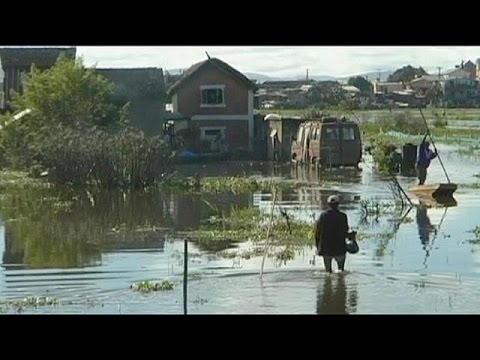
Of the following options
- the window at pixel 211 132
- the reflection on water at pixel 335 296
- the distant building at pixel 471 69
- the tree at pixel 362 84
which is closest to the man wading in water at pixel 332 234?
the reflection on water at pixel 335 296

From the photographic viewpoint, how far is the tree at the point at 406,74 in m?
13.4

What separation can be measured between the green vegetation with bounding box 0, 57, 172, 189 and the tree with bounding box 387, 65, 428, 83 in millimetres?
3495

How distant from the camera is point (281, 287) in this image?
6.15 meters

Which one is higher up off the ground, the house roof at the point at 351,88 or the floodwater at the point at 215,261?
the house roof at the point at 351,88

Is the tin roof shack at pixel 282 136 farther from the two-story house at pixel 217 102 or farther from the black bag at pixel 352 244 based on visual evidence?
the black bag at pixel 352 244

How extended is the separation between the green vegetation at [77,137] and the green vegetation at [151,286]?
593 cm

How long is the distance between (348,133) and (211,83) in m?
2.71

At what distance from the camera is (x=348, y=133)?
1511 centimetres

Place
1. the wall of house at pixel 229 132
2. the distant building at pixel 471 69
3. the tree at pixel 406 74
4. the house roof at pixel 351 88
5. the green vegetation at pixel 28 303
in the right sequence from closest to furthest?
the green vegetation at pixel 28 303 < the distant building at pixel 471 69 < the tree at pixel 406 74 < the house roof at pixel 351 88 < the wall of house at pixel 229 132

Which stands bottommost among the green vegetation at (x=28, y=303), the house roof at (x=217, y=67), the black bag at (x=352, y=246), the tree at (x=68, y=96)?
the green vegetation at (x=28, y=303)

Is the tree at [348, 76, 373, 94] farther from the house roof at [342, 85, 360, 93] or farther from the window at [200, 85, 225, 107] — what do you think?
the window at [200, 85, 225, 107]

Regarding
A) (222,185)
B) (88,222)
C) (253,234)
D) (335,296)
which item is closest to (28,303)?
(335,296)
